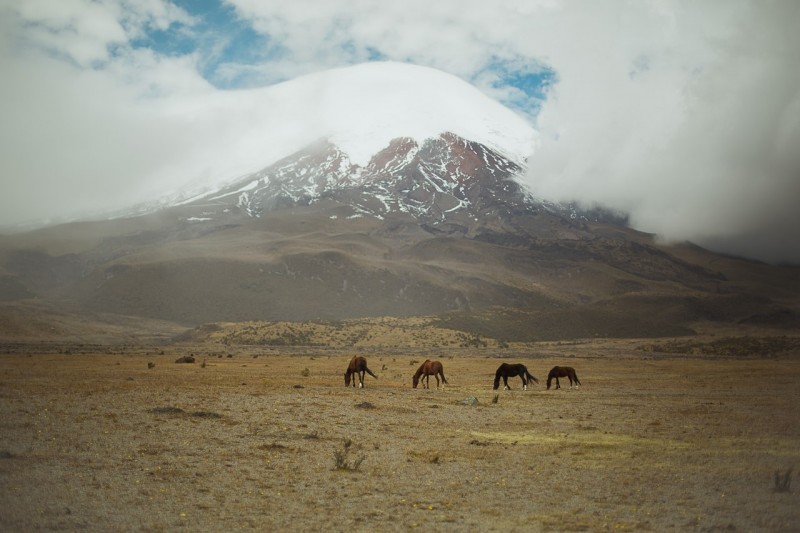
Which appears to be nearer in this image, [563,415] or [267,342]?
[563,415]

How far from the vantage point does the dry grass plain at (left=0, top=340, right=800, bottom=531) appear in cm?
983

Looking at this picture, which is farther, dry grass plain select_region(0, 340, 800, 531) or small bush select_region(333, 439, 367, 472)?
small bush select_region(333, 439, 367, 472)

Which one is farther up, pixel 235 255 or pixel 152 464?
pixel 235 255

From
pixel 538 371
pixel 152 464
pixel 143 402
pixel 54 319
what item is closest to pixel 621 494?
pixel 152 464

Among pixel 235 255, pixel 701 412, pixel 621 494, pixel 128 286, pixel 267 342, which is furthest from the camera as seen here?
pixel 235 255

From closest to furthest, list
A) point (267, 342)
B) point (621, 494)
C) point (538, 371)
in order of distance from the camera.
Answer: point (621, 494) → point (538, 371) → point (267, 342)

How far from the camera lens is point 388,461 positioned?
14.1 metres

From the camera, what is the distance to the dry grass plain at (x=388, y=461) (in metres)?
9.83

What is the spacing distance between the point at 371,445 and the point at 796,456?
9408 mm

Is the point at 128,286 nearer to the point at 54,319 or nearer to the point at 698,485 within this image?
the point at 54,319

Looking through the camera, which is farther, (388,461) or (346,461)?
(388,461)

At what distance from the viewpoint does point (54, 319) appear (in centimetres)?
11262

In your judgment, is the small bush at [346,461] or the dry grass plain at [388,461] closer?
the dry grass plain at [388,461]

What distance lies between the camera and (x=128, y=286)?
149000mm
